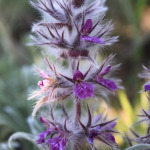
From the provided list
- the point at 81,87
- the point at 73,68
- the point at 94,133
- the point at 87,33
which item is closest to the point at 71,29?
the point at 87,33

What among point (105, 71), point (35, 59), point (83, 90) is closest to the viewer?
point (83, 90)

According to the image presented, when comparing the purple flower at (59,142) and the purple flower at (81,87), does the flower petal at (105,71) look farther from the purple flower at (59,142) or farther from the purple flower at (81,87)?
the purple flower at (59,142)

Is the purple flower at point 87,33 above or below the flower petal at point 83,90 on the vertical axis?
above

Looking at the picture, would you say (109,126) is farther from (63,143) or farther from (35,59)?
(35,59)

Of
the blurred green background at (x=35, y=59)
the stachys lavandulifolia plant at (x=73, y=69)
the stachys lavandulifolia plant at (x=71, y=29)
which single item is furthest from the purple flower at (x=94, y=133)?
the blurred green background at (x=35, y=59)

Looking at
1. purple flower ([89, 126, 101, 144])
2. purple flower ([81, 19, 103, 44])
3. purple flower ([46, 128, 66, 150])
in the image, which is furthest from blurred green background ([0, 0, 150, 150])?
purple flower ([81, 19, 103, 44])

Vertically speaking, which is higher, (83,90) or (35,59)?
(35,59)

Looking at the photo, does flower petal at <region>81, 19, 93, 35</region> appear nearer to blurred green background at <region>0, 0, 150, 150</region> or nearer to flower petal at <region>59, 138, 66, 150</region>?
flower petal at <region>59, 138, 66, 150</region>

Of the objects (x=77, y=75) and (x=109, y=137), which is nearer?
(x=77, y=75)
